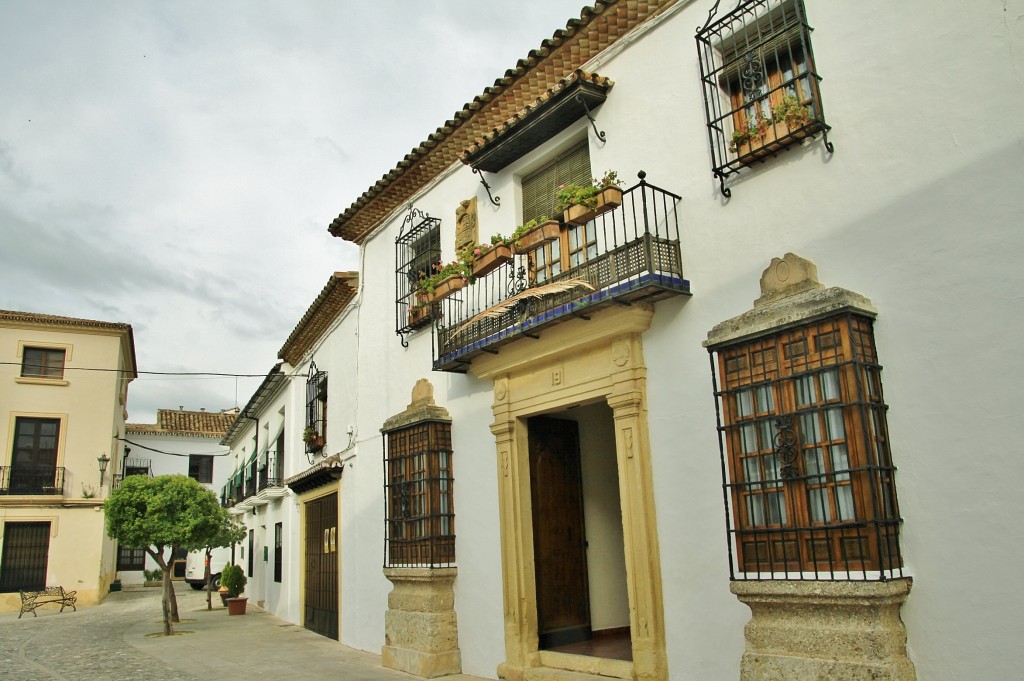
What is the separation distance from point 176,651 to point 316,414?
4960 mm

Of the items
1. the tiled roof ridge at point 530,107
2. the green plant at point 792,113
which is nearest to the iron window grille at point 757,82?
the green plant at point 792,113

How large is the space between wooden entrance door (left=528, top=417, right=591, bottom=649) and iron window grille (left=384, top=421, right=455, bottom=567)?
4.04ft

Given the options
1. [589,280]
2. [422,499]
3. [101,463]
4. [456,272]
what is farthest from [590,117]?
[101,463]

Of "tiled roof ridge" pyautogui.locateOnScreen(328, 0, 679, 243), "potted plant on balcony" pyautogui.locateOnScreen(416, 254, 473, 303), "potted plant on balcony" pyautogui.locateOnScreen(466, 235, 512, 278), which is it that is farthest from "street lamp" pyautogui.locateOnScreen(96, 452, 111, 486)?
"potted plant on balcony" pyautogui.locateOnScreen(466, 235, 512, 278)

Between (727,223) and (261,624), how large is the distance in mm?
13697

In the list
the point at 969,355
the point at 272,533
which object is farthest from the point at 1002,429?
the point at 272,533

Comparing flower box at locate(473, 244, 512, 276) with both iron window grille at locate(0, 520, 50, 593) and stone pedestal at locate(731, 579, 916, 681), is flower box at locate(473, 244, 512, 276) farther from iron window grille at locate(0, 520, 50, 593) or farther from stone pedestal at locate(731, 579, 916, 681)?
iron window grille at locate(0, 520, 50, 593)

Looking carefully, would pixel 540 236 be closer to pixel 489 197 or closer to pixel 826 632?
pixel 489 197

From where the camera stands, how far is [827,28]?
19.1 ft

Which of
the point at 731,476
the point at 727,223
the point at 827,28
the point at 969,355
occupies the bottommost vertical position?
the point at 731,476

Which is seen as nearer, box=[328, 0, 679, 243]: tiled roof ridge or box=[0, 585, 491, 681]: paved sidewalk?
box=[328, 0, 679, 243]: tiled roof ridge

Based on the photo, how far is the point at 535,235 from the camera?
752 centimetres

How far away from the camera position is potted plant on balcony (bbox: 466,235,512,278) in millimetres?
8016

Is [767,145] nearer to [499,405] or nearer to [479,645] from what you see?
[499,405]
